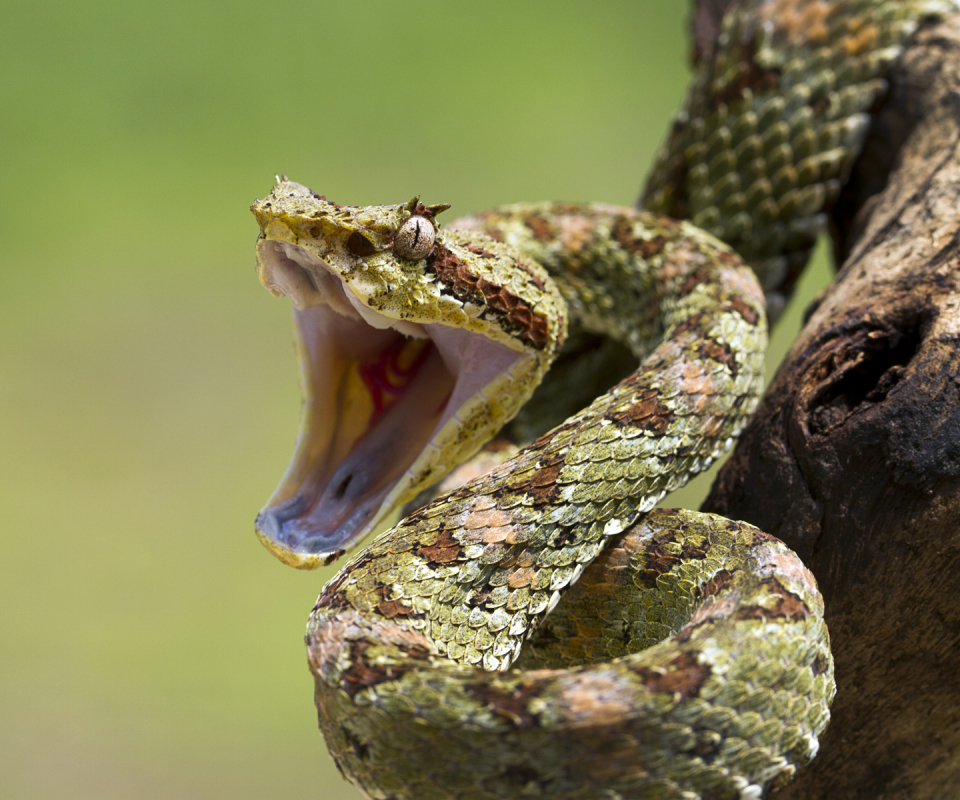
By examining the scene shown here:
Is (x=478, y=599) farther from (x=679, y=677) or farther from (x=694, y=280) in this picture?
(x=694, y=280)

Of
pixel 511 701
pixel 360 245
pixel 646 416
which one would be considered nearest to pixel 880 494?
pixel 646 416

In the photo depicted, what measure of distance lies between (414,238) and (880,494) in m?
1.34

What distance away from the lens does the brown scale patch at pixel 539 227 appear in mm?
3492

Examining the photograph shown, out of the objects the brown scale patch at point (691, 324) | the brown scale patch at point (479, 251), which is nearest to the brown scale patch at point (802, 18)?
the brown scale patch at point (691, 324)

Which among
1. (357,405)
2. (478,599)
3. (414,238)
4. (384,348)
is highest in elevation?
(414,238)

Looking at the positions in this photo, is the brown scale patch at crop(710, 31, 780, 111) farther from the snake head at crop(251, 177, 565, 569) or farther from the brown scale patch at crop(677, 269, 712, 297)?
the snake head at crop(251, 177, 565, 569)

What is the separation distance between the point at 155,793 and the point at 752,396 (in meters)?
4.82

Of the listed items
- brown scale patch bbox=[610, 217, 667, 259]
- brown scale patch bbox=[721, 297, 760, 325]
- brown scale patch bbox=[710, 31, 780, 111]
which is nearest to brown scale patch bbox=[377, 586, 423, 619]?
brown scale patch bbox=[721, 297, 760, 325]

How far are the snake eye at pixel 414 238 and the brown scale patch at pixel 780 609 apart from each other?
3.77ft

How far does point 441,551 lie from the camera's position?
2.13m

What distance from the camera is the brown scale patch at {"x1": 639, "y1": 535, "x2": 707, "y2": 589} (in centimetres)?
225

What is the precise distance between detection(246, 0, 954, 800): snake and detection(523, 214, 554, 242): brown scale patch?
9 centimetres

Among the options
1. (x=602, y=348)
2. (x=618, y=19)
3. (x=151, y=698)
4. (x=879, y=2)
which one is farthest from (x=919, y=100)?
(x=618, y=19)

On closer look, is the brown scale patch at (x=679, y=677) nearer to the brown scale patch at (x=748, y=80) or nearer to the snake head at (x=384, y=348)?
the snake head at (x=384, y=348)
